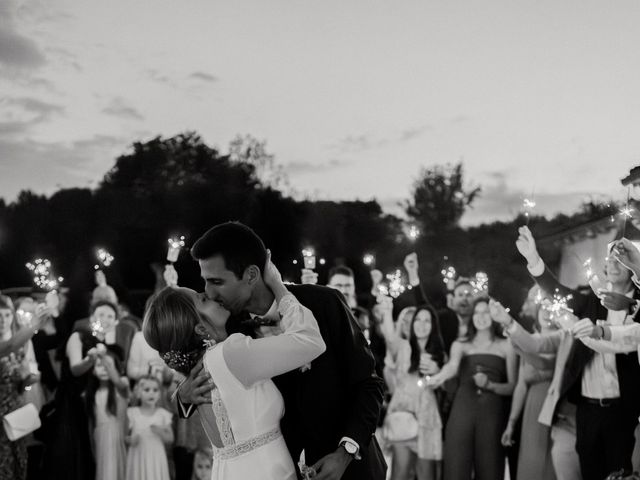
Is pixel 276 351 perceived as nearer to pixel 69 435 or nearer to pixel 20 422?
pixel 20 422

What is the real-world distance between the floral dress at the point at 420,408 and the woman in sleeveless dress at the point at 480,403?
17 centimetres

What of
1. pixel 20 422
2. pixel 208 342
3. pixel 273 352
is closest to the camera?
pixel 273 352

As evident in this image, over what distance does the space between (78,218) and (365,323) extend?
37.2 ft

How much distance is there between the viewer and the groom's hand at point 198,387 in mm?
3105

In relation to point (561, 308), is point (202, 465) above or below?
below

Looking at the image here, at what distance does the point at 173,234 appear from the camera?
60.5 ft

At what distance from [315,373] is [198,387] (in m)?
0.46

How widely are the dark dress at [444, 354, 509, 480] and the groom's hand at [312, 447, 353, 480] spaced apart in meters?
4.65

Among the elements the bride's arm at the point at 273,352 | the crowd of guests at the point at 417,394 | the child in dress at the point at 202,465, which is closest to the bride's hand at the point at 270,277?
the bride's arm at the point at 273,352

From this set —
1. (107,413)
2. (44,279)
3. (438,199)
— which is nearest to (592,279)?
(107,413)

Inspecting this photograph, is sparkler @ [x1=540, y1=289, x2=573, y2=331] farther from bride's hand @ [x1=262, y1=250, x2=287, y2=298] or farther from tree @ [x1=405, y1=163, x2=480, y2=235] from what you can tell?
tree @ [x1=405, y1=163, x2=480, y2=235]

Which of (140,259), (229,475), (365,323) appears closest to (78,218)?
(140,259)

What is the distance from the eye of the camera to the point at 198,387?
3119 millimetres

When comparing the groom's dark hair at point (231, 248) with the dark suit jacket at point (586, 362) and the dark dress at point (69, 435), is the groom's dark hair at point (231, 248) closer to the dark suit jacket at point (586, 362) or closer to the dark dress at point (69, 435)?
the dark suit jacket at point (586, 362)
